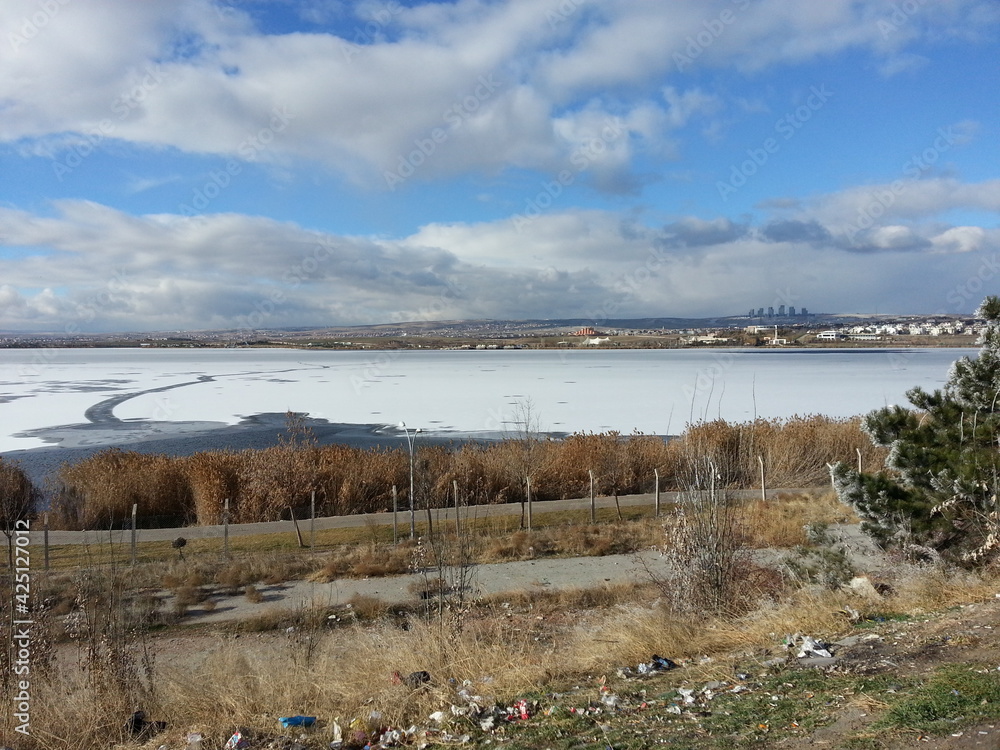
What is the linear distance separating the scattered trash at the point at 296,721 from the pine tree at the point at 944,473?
6038 mm

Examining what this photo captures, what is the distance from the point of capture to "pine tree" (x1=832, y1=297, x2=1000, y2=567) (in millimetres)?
7715

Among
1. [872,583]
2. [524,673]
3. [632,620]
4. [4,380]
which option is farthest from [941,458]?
[4,380]

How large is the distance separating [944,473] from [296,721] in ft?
22.2

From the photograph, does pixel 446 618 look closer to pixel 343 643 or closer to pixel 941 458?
pixel 343 643

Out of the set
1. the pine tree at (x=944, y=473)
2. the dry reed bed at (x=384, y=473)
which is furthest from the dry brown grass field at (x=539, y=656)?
the dry reed bed at (x=384, y=473)

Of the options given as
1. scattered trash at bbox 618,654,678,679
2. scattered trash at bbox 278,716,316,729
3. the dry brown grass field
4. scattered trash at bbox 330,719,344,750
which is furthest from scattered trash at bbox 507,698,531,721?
scattered trash at bbox 278,716,316,729

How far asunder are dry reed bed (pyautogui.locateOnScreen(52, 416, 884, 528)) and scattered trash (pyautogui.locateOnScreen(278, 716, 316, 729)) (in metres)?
12.6

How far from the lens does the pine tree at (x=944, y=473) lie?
771 cm

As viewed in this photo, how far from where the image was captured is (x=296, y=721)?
5.24m

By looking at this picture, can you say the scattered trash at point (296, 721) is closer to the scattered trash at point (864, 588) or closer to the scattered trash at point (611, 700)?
the scattered trash at point (611, 700)

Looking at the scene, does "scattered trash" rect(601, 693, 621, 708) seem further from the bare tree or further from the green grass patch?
the bare tree

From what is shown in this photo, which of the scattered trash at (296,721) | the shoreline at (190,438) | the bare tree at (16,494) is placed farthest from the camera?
the shoreline at (190,438)

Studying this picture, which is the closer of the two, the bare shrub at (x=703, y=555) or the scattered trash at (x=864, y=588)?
the scattered trash at (x=864, y=588)

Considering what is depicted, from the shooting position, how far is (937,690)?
14.1 ft
